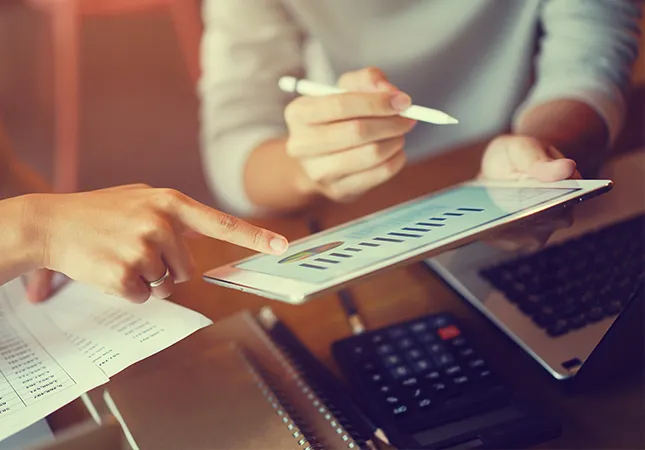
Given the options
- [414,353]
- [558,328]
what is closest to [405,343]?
[414,353]

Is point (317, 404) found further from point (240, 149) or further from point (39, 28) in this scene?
point (39, 28)

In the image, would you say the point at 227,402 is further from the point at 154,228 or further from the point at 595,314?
the point at 595,314

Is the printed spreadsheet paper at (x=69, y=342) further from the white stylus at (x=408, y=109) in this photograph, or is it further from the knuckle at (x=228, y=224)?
the white stylus at (x=408, y=109)

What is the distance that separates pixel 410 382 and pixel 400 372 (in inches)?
0.6

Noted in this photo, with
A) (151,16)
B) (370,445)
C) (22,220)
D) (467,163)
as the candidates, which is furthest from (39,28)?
(370,445)

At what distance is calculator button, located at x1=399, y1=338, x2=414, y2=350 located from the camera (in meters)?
0.55

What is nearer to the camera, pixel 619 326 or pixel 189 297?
pixel 619 326

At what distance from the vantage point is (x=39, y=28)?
2381mm

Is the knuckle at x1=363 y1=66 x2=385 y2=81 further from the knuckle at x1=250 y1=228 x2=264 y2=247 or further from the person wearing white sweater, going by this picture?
the knuckle at x1=250 y1=228 x2=264 y2=247

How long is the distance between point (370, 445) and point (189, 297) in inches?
11.1

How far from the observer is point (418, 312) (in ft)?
2.06

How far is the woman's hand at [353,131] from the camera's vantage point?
1.91 ft

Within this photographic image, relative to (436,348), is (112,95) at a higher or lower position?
higher

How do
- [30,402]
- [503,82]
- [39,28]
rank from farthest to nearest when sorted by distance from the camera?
[39,28]
[503,82]
[30,402]
